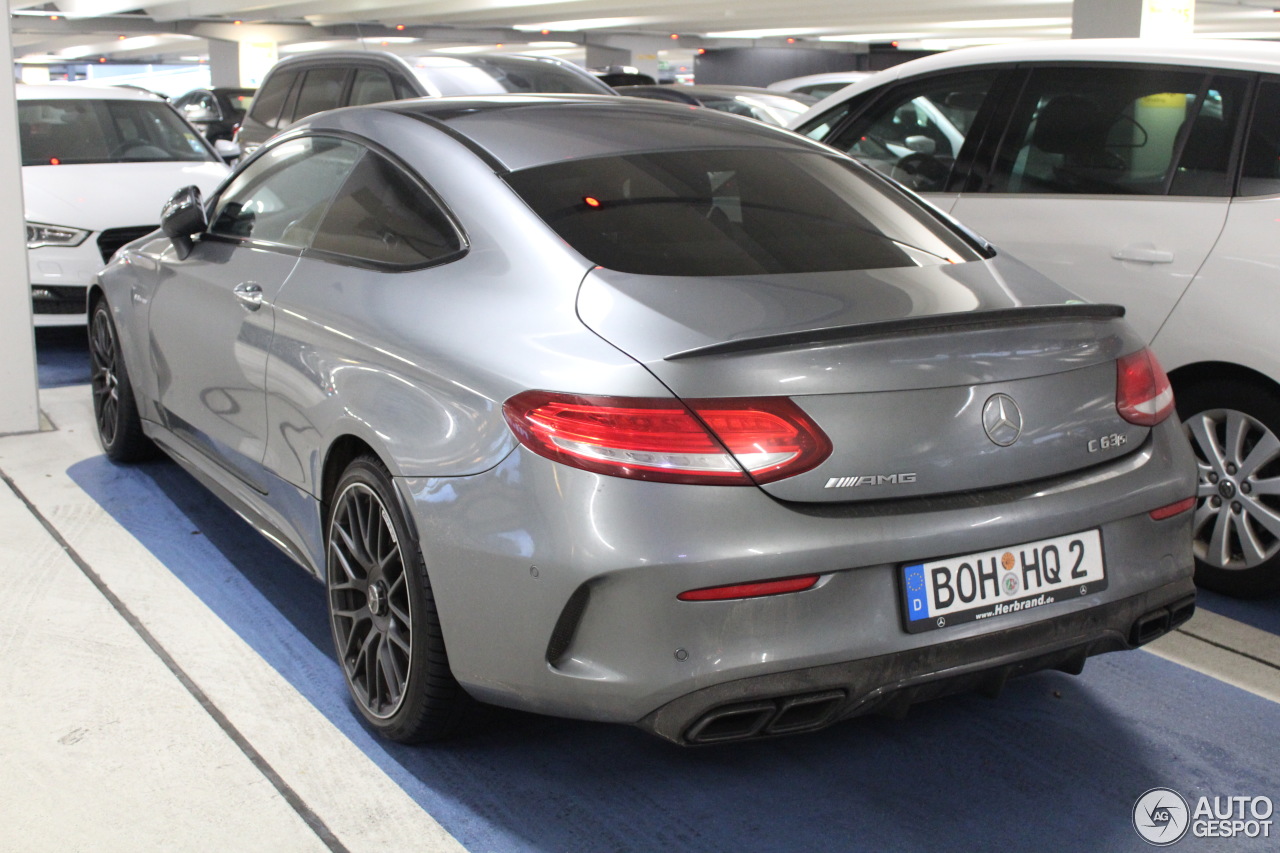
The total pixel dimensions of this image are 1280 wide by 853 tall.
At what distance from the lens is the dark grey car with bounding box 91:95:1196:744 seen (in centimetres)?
225

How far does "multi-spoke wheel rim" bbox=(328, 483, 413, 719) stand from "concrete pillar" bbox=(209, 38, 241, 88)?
40164 mm

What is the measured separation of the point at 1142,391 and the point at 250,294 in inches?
A: 87.2

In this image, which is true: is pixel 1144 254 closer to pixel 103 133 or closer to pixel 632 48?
pixel 103 133

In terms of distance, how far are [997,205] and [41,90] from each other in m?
6.58

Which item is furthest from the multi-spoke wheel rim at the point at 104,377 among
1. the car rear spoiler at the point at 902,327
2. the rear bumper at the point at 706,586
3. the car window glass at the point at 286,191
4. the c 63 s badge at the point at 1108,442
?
the c 63 s badge at the point at 1108,442

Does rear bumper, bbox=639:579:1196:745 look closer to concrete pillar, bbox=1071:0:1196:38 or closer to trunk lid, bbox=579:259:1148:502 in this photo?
trunk lid, bbox=579:259:1148:502

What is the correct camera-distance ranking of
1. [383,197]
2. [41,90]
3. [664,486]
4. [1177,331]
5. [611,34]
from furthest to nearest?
[611,34] → [41,90] → [1177,331] → [383,197] → [664,486]

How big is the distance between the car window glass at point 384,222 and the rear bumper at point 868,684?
115 cm

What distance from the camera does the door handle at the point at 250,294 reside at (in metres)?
3.38

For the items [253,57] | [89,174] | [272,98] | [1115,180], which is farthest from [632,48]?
[1115,180]

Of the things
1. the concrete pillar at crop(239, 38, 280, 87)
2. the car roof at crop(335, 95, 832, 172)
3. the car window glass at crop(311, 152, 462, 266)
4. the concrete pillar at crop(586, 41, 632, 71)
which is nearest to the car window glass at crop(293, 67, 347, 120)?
the car roof at crop(335, 95, 832, 172)

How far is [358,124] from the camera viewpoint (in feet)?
11.0

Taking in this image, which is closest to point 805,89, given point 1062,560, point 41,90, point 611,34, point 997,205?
point 41,90

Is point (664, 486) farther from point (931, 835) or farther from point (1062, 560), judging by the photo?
point (931, 835)
